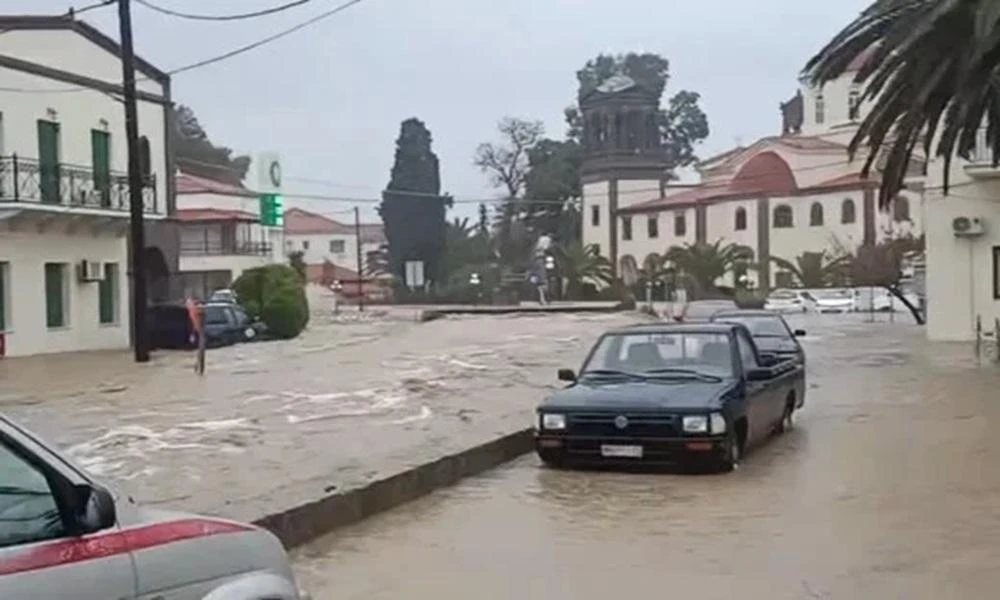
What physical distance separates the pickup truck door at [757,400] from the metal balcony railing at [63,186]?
941 inches

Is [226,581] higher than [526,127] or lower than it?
lower

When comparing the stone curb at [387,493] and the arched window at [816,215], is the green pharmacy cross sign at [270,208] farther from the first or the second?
the stone curb at [387,493]

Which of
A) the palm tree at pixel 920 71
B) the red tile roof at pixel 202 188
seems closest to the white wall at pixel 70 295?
the palm tree at pixel 920 71

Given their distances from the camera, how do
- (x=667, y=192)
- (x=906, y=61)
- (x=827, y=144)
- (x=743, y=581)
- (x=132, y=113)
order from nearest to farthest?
(x=743, y=581)
(x=906, y=61)
(x=132, y=113)
(x=827, y=144)
(x=667, y=192)

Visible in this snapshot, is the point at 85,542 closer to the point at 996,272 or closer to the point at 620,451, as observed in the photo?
the point at 620,451

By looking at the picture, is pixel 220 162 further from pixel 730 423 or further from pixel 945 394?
pixel 730 423

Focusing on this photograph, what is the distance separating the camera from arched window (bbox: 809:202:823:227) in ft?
308

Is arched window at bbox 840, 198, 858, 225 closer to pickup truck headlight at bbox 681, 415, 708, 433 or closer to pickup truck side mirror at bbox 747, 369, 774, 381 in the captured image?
pickup truck side mirror at bbox 747, 369, 774, 381

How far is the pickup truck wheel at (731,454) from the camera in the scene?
15078 mm

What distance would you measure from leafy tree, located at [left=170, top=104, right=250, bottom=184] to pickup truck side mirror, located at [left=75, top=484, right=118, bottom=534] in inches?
4168

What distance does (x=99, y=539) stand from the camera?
4.73 m

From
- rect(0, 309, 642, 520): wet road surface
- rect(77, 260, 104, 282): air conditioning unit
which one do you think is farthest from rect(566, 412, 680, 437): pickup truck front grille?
rect(77, 260, 104, 282): air conditioning unit

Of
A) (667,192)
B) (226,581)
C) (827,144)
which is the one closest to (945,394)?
(226,581)

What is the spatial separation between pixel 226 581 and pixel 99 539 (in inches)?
26.1
